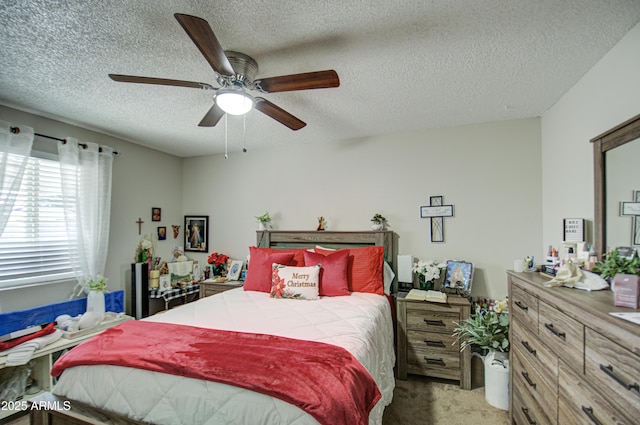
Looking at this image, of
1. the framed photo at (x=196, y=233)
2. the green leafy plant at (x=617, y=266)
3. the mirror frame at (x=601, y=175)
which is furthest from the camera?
the framed photo at (x=196, y=233)

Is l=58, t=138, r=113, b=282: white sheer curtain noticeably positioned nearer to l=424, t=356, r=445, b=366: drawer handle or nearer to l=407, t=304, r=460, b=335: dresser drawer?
l=407, t=304, r=460, b=335: dresser drawer

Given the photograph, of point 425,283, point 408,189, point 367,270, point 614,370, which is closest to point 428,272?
point 425,283

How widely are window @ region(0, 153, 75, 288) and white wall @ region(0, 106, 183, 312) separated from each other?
0.14m

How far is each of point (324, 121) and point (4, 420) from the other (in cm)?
352

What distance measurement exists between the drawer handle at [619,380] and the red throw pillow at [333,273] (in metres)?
1.80

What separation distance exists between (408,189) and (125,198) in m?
3.42

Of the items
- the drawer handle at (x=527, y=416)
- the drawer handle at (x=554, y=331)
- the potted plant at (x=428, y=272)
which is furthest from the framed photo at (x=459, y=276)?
the drawer handle at (x=554, y=331)

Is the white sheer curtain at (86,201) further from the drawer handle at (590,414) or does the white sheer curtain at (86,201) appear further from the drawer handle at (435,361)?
the drawer handle at (590,414)

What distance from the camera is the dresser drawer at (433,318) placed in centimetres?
256

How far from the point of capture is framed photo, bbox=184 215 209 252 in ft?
13.6

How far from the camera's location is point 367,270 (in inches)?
111

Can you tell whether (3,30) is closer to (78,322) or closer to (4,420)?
(78,322)

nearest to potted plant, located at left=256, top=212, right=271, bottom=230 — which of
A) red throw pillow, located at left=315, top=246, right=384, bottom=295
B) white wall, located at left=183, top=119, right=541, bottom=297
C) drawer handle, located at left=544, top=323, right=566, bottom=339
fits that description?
white wall, located at left=183, top=119, right=541, bottom=297

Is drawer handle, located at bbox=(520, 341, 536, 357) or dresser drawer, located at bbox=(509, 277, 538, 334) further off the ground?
dresser drawer, located at bbox=(509, 277, 538, 334)
